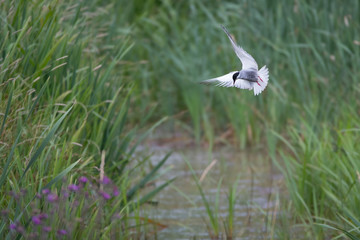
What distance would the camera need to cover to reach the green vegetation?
3.66m

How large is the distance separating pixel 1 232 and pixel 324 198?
91.5 inches

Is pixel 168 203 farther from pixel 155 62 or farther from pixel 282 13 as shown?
pixel 155 62

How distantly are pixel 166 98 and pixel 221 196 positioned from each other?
105 inches

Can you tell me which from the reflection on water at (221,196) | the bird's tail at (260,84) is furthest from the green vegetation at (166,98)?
the bird's tail at (260,84)

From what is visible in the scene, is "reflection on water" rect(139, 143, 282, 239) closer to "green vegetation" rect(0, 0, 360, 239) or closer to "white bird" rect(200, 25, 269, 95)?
"green vegetation" rect(0, 0, 360, 239)

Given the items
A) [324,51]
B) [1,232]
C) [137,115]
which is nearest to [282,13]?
[324,51]

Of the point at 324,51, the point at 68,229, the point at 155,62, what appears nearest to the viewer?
the point at 68,229

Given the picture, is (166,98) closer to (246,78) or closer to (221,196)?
(221,196)

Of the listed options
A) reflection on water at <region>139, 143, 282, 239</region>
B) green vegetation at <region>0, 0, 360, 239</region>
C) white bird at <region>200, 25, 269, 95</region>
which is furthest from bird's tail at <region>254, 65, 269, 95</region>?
reflection on water at <region>139, 143, 282, 239</region>

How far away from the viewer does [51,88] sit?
4133 millimetres

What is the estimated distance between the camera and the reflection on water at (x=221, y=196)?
479 cm

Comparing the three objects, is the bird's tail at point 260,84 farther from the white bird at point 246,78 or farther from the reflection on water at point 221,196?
the reflection on water at point 221,196

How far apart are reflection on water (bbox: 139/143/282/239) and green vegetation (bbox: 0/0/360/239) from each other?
0.18 m

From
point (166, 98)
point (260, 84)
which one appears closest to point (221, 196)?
point (166, 98)
